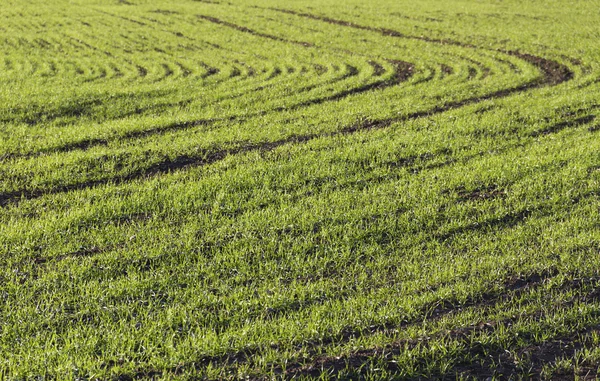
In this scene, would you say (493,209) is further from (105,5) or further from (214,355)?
(105,5)

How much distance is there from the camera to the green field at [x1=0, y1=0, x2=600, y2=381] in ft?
28.5

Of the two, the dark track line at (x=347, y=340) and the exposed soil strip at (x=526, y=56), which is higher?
the exposed soil strip at (x=526, y=56)

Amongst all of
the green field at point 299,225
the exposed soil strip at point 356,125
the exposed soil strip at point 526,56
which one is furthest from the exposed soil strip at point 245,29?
the green field at point 299,225

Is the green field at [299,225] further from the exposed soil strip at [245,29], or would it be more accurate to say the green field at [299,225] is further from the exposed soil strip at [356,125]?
the exposed soil strip at [245,29]

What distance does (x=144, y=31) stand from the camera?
41.8 metres

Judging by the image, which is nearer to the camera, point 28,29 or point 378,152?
point 378,152

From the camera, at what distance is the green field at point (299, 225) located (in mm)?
8695

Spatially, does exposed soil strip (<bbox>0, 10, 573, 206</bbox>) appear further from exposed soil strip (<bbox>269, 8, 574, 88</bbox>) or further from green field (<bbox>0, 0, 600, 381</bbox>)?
green field (<bbox>0, 0, 600, 381</bbox>)

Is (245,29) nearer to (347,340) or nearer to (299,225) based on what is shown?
(299,225)

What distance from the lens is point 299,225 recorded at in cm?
1239

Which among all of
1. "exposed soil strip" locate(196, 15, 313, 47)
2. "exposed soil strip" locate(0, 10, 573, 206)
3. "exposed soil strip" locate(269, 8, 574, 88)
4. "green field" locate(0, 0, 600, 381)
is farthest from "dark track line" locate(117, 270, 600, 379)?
"exposed soil strip" locate(196, 15, 313, 47)

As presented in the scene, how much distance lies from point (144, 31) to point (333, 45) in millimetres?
12545

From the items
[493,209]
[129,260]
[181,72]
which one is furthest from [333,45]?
[129,260]

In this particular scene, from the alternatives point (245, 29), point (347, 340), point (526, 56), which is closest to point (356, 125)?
point (347, 340)
